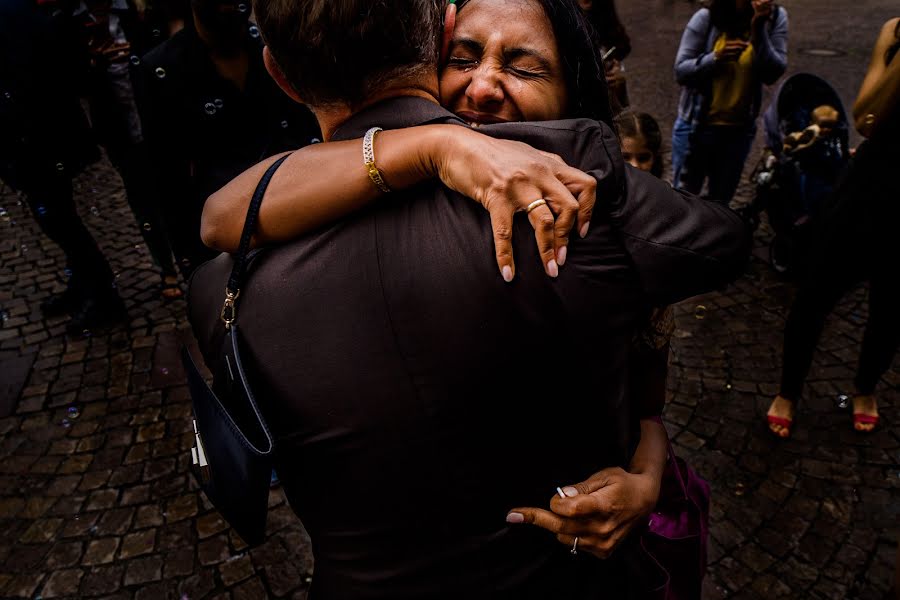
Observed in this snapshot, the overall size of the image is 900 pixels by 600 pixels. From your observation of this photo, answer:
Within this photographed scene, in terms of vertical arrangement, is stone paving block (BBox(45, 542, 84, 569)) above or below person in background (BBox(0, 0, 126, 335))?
below

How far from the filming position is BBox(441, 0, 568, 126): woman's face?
140 centimetres

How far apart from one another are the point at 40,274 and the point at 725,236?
643cm

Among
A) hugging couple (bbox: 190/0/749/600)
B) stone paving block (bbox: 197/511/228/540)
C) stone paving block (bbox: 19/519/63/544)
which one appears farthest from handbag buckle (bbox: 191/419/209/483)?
stone paving block (bbox: 19/519/63/544)

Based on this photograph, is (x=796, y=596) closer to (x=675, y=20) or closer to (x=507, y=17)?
(x=507, y=17)

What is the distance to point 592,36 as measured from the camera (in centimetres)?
150

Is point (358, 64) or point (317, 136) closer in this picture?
point (358, 64)

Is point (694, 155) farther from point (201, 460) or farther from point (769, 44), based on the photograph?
point (201, 460)

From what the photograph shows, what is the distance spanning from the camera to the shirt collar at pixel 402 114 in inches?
44.2

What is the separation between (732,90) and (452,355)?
4.73 metres

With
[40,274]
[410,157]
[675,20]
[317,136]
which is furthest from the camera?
[675,20]

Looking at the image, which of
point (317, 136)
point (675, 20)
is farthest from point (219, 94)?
point (675, 20)

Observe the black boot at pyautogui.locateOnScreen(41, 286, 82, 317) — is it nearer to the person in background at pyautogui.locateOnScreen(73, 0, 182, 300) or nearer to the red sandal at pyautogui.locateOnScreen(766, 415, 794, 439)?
the person in background at pyautogui.locateOnScreen(73, 0, 182, 300)

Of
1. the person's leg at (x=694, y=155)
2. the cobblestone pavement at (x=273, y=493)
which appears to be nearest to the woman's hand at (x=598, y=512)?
the cobblestone pavement at (x=273, y=493)

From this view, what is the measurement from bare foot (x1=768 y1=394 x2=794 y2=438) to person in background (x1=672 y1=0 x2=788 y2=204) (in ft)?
7.35
